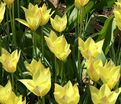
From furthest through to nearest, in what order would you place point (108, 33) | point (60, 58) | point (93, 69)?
point (108, 33)
point (60, 58)
point (93, 69)

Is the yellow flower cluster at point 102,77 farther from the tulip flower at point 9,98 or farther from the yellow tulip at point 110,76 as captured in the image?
the tulip flower at point 9,98

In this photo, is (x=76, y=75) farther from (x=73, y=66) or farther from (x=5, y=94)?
(x=5, y=94)

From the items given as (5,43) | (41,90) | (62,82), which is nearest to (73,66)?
(62,82)

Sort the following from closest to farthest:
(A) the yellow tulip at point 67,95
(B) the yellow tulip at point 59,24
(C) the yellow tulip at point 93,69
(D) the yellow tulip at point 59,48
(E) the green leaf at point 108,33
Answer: (A) the yellow tulip at point 67,95, (C) the yellow tulip at point 93,69, (D) the yellow tulip at point 59,48, (B) the yellow tulip at point 59,24, (E) the green leaf at point 108,33

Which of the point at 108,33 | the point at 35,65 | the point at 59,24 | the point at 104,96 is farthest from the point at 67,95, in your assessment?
the point at 108,33

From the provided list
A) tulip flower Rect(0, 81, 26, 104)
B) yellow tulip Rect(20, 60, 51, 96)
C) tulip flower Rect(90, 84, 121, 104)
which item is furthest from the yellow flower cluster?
tulip flower Rect(0, 81, 26, 104)

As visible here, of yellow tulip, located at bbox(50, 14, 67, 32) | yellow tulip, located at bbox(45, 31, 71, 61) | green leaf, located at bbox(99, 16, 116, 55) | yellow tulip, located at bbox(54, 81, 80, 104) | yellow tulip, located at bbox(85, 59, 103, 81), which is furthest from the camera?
green leaf, located at bbox(99, 16, 116, 55)

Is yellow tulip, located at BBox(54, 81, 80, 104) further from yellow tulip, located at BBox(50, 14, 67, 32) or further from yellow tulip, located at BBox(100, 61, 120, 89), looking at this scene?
yellow tulip, located at BBox(50, 14, 67, 32)

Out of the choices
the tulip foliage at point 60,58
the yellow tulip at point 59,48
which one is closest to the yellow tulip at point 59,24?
the tulip foliage at point 60,58

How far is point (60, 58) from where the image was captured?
1.75 metres

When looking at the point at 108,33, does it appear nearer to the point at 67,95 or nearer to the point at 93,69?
the point at 93,69

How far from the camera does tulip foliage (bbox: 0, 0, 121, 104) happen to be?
Answer: 158cm

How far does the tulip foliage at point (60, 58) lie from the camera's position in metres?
1.58

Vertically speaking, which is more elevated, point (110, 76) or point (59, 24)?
point (59, 24)
